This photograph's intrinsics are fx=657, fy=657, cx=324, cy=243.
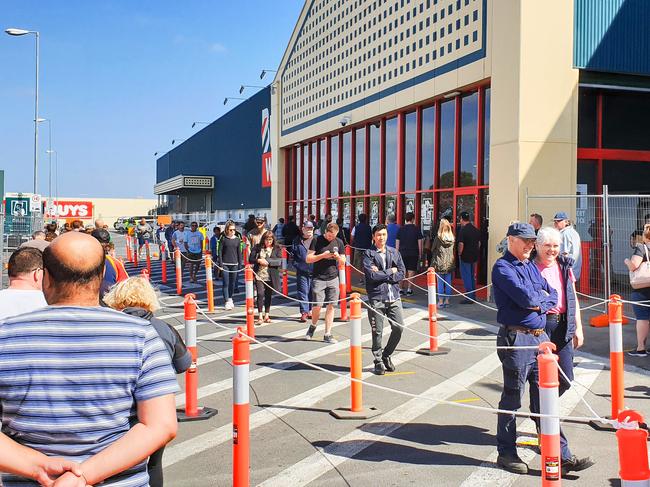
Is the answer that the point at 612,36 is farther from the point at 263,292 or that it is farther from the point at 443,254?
the point at 263,292

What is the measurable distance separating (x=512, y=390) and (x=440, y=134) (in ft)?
42.8

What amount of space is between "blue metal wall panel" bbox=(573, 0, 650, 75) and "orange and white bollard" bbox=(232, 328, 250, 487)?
12.1 metres

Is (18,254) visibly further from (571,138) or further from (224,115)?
(224,115)

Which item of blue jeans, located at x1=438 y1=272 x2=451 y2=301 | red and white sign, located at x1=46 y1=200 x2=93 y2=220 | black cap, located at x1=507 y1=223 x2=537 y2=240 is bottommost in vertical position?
blue jeans, located at x1=438 y1=272 x2=451 y2=301

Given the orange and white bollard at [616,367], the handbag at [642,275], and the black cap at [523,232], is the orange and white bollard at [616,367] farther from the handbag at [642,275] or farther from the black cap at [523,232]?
the handbag at [642,275]

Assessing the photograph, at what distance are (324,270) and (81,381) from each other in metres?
8.61

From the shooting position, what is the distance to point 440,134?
687 inches

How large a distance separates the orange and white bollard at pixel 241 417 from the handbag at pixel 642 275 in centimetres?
616

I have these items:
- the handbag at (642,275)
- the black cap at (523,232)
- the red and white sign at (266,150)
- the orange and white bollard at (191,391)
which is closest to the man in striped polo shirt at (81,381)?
the black cap at (523,232)

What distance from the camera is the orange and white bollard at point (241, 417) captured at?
435cm

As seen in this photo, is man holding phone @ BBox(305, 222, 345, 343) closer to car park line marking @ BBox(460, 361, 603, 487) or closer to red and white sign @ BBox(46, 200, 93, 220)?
car park line marking @ BBox(460, 361, 603, 487)

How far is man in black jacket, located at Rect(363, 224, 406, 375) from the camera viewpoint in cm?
831

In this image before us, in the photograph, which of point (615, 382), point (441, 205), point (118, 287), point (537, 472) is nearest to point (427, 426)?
point (537, 472)

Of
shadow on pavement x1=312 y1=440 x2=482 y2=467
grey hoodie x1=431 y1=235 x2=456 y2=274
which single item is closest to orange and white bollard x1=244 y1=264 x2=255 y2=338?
grey hoodie x1=431 y1=235 x2=456 y2=274
